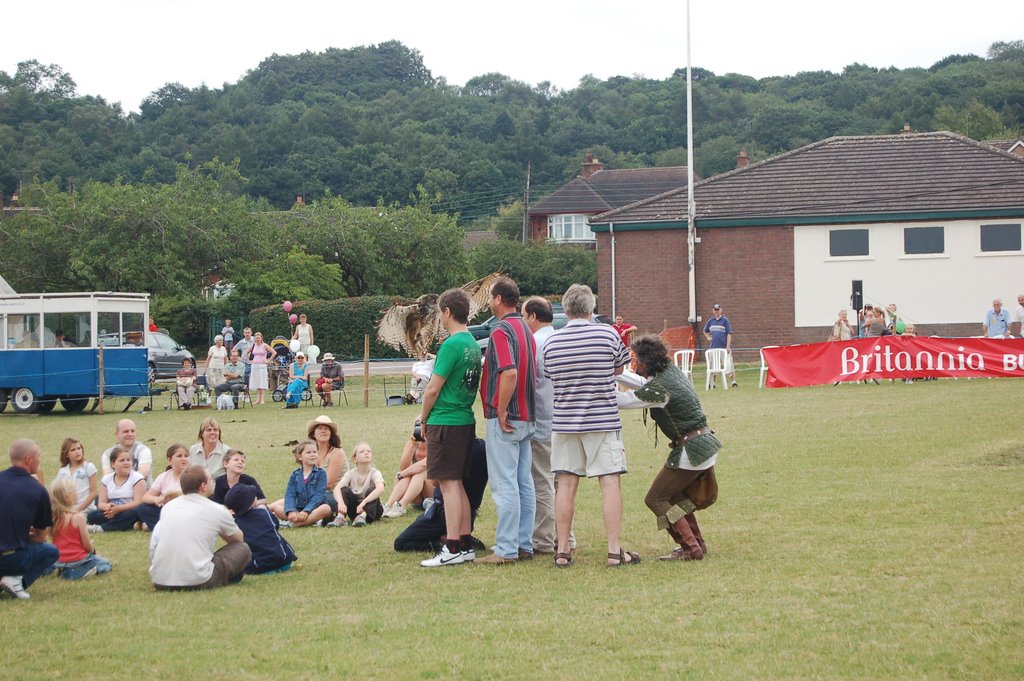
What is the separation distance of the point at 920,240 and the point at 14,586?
1260 inches

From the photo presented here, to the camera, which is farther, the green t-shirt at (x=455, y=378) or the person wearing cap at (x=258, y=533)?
the person wearing cap at (x=258, y=533)

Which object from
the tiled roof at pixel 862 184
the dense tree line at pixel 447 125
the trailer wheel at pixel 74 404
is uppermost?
the dense tree line at pixel 447 125

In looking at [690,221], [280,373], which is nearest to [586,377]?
[280,373]

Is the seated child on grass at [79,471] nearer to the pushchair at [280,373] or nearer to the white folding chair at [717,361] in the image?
the pushchair at [280,373]

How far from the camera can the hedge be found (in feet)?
146

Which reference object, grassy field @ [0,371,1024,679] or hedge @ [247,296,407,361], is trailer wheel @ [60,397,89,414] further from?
hedge @ [247,296,407,361]

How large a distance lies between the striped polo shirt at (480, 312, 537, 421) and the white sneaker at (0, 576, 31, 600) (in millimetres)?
3420

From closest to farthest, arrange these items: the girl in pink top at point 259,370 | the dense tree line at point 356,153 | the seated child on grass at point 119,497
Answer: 1. the seated child on grass at point 119,497
2. the girl in pink top at point 259,370
3. the dense tree line at point 356,153

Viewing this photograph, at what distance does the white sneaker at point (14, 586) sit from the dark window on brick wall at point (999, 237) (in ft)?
106

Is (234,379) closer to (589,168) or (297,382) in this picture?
(297,382)

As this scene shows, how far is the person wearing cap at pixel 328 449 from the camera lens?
1163 centimetres

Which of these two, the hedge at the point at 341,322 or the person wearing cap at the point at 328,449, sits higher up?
the hedge at the point at 341,322

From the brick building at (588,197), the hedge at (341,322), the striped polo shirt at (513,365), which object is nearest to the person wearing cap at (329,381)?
the hedge at (341,322)

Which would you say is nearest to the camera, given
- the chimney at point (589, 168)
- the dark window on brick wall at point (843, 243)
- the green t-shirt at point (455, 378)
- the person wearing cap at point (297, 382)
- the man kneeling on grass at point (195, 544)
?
the man kneeling on grass at point (195, 544)
